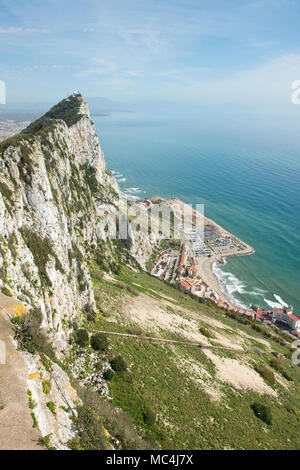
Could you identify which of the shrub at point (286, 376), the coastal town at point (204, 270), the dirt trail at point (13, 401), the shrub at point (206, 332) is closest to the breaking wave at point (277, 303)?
the coastal town at point (204, 270)

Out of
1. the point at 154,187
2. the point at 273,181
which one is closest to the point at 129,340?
the point at 154,187

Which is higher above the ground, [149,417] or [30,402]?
[30,402]

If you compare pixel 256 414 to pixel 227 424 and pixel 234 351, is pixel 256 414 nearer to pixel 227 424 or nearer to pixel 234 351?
pixel 227 424

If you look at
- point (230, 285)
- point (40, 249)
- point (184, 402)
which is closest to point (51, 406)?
point (40, 249)

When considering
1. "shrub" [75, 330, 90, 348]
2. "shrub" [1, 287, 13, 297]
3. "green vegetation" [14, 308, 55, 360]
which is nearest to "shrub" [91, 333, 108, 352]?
"shrub" [75, 330, 90, 348]

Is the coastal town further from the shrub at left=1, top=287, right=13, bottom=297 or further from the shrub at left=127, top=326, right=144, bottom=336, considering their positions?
the shrub at left=1, top=287, right=13, bottom=297

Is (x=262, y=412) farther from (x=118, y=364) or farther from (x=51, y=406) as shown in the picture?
(x=51, y=406)
